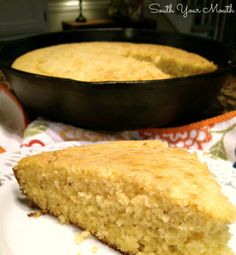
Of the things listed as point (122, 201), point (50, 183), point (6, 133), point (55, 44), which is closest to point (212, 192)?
point (122, 201)

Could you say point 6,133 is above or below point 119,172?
below

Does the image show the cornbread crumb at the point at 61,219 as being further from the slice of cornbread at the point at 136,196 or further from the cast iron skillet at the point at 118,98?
the cast iron skillet at the point at 118,98

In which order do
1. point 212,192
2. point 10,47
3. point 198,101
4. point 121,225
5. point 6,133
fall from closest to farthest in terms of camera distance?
point 212,192, point 121,225, point 198,101, point 6,133, point 10,47

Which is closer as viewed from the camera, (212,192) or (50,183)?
(212,192)

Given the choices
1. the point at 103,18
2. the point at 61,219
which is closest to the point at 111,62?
the point at 61,219

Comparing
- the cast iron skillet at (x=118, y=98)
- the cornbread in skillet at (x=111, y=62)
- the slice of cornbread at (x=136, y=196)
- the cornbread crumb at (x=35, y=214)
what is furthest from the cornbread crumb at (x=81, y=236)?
the cornbread in skillet at (x=111, y=62)

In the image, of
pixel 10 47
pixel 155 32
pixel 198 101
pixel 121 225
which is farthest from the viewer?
pixel 155 32

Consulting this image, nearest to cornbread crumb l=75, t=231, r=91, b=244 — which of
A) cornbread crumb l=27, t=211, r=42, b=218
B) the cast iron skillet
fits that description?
cornbread crumb l=27, t=211, r=42, b=218

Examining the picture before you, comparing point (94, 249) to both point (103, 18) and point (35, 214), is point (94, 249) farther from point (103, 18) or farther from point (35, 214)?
point (103, 18)

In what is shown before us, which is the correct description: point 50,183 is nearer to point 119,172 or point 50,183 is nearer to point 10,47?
point 119,172
